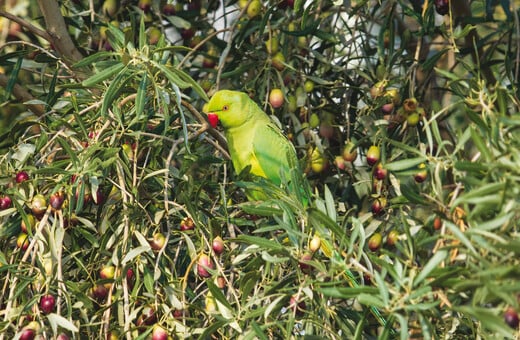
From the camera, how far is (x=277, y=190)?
7.46ft

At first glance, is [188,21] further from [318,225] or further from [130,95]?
[318,225]

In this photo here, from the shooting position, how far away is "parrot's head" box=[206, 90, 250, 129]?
3.05 m

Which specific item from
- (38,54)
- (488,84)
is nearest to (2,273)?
(38,54)

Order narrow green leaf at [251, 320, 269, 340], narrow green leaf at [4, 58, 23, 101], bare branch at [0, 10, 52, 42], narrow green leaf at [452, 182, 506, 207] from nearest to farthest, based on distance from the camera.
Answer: narrow green leaf at [452, 182, 506, 207] < narrow green leaf at [251, 320, 269, 340] < bare branch at [0, 10, 52, 42] < narrow green leaf at [4, 58, 23, 101]

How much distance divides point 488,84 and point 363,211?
26.1 inches

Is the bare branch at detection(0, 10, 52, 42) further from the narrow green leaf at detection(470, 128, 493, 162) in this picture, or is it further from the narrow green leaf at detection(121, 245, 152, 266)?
the narrow green leaf at detection(470, 128, 493, 162)

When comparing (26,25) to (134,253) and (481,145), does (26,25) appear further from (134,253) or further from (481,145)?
(481,145)

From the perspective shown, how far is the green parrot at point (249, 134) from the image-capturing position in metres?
3.06

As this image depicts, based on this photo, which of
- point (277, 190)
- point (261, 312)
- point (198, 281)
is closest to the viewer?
point (261, 312)

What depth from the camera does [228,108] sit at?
10.1ft

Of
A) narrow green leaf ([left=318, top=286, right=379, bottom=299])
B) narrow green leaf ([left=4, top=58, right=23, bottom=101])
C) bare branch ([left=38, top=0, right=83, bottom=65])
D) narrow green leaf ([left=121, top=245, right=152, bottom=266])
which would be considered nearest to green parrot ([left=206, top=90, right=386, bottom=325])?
bare branch ([left=38, top=0, right=83, bottom=65])

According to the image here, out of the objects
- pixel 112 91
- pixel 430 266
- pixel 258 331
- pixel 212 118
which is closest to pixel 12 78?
pixel 212 118

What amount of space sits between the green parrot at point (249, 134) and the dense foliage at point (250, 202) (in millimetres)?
59

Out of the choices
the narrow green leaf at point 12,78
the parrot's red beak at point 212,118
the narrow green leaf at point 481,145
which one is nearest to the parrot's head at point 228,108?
the parrot's red beak at point 212,118
